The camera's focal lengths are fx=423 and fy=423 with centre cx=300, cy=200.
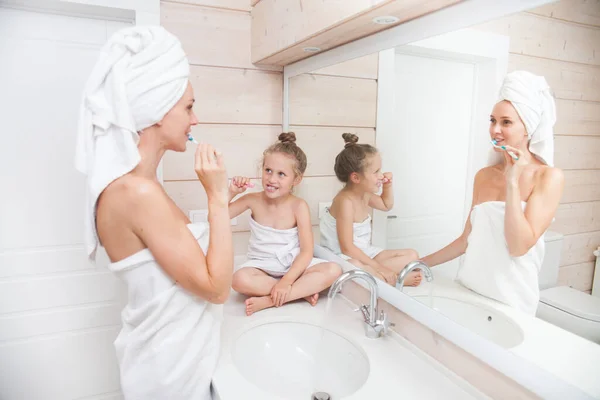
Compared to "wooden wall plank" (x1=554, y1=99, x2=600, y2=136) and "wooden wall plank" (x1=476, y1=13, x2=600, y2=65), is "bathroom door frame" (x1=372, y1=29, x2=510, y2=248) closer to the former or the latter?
"wooden wall plank" (x1=476, y1=13, x2=600, y2=65)

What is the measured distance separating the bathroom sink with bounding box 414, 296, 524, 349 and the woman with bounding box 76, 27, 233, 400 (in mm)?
511

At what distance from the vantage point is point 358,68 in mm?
1313

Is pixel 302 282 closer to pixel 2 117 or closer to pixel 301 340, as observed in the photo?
pixel 301 340

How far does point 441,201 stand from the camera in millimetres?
1012

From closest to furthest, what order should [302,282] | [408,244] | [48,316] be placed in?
[408,244] → [302,282] → [48,316]

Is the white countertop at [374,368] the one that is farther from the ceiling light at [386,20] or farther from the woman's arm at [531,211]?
the ceiling light at [386,20]

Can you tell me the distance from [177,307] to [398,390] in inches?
20.1

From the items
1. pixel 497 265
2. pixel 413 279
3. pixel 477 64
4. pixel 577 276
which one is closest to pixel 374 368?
pixel 413 279

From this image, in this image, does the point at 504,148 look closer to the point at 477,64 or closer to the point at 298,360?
the point at 477,64

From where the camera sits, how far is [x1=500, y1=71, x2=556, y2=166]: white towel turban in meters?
0.73

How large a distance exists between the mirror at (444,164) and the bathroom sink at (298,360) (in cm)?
25

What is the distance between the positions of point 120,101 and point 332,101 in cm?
83

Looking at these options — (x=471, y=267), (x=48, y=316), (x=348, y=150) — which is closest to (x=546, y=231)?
(x=471, y=267)

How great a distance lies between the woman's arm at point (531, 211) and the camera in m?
0.74
